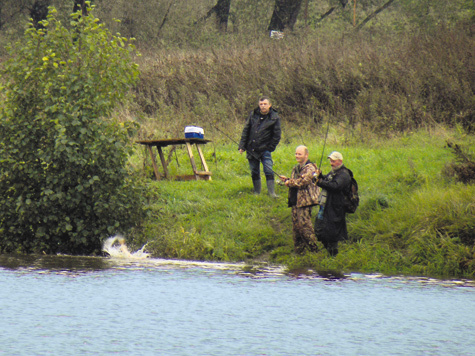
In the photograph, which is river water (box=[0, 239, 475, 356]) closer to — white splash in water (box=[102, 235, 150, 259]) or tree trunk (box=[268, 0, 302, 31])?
white splash in water (box=[102, 235, 150, 259])

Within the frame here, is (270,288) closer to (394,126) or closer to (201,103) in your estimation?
(394,126)

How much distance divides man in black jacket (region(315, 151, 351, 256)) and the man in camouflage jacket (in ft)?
0.92

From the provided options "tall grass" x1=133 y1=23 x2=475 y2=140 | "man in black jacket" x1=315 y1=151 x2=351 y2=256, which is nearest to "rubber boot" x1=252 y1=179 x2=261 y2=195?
"man in black jacket" x1=315 y1=151 x2=351 y2=256

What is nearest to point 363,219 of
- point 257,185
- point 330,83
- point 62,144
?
point 257,185

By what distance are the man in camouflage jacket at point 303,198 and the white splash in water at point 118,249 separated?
2.62 metres

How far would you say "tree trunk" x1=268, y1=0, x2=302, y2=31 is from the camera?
31938 mm

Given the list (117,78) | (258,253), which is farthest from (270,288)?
(117,78)

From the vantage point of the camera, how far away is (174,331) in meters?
7.00

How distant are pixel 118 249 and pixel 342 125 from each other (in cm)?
904

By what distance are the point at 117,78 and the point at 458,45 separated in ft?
38.3

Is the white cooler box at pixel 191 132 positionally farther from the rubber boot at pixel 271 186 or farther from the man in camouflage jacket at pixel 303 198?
the man in camouflage jacket at pixel 303 198

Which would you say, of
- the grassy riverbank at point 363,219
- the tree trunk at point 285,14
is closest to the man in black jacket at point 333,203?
the grassy riverbank at point 363,219

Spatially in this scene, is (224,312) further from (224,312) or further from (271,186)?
(271,186)

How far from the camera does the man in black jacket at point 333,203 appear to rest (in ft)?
35.3
